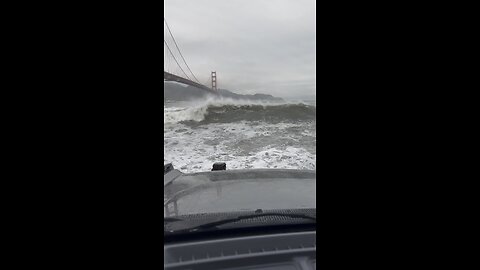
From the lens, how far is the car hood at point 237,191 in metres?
1.21

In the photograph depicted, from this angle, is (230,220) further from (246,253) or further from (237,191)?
(237,191)

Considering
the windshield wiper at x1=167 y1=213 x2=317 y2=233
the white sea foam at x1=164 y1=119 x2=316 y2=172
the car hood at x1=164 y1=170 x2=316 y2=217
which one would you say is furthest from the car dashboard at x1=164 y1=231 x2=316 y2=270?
the white sea foam at x1=164 y1=119 x2=316 y2=172

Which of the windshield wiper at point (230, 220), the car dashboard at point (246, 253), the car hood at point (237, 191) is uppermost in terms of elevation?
the car hood at point (237, 191)

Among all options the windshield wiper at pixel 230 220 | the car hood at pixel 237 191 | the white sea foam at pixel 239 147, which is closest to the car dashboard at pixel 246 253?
the windshield wiper at pixel 230 220

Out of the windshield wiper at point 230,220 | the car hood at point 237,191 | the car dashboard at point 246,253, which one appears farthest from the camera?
the car hood at point 237,191

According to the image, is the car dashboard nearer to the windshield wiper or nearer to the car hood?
the windshield wiper

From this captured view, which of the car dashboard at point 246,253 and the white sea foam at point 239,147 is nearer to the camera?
the car dashboard at point 246,253

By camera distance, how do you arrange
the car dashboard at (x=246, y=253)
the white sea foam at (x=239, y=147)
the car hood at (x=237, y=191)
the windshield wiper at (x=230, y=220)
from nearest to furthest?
1. the car dashboard at (x=246, y=253)
2. the windshield wiper at (x=230, y=220)
3. the car hood at (x=237, y=191)
4. the white sea foam at (x=239, y=147)

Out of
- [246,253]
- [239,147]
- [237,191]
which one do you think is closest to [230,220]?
[246,253]

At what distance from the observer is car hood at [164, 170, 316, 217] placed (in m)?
1.21

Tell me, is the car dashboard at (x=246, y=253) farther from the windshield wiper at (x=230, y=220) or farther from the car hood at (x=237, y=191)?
the car hood at (x=237, y=191)
